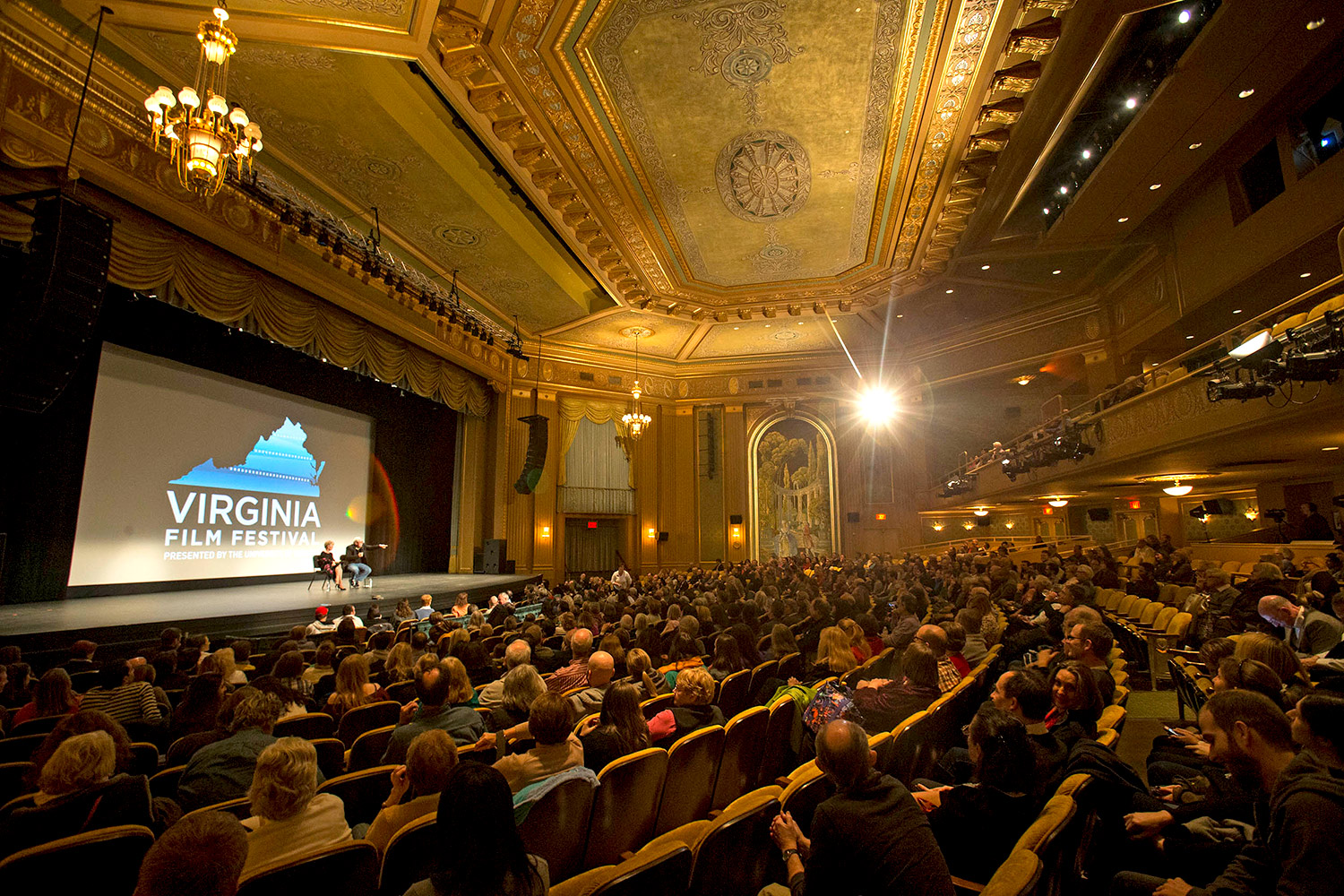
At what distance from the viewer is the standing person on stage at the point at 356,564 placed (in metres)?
11.6

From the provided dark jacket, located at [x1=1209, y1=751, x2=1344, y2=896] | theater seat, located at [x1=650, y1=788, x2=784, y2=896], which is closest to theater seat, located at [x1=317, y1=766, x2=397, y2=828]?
theater seat, located at [x1=650, y1=788, x2=784, y2=896]

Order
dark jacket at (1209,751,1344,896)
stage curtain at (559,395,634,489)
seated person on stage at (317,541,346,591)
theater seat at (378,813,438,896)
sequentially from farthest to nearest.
A: stage curtain at (559,395,634,489)
seated person on stage at (317,541,346,591)
theater seat at (378,813,438,896)
dark jacket at (1209,751,1344,896)

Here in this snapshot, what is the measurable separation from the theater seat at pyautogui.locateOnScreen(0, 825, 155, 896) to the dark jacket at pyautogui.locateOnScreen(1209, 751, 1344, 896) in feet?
9.25

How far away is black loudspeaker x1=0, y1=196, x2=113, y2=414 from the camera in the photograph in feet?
18.1

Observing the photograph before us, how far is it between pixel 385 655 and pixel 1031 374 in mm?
15725

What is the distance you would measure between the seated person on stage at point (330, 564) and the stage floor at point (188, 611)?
326 millimetres

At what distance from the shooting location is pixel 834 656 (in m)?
4.14

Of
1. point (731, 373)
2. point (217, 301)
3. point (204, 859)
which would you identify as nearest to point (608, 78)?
point (217, 301)

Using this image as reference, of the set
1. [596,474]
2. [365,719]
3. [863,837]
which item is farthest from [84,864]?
[596,474]

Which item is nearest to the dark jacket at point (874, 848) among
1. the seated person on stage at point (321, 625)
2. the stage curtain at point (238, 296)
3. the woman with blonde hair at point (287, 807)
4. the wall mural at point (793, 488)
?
the woman with blonde hair at point (287, 807)

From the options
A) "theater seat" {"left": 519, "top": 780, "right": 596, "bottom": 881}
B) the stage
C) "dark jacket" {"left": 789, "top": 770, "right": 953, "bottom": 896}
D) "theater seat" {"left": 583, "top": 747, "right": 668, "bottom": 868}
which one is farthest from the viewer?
the stage

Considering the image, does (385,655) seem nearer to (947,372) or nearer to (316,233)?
(316,233)

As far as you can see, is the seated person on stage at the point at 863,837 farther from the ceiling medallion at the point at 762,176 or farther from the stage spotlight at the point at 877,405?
the stage spotlight at the point at 877,405

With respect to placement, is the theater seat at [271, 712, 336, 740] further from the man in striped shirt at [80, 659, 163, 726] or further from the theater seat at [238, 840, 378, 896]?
the theater seat at [238, 840, 378, 896]
